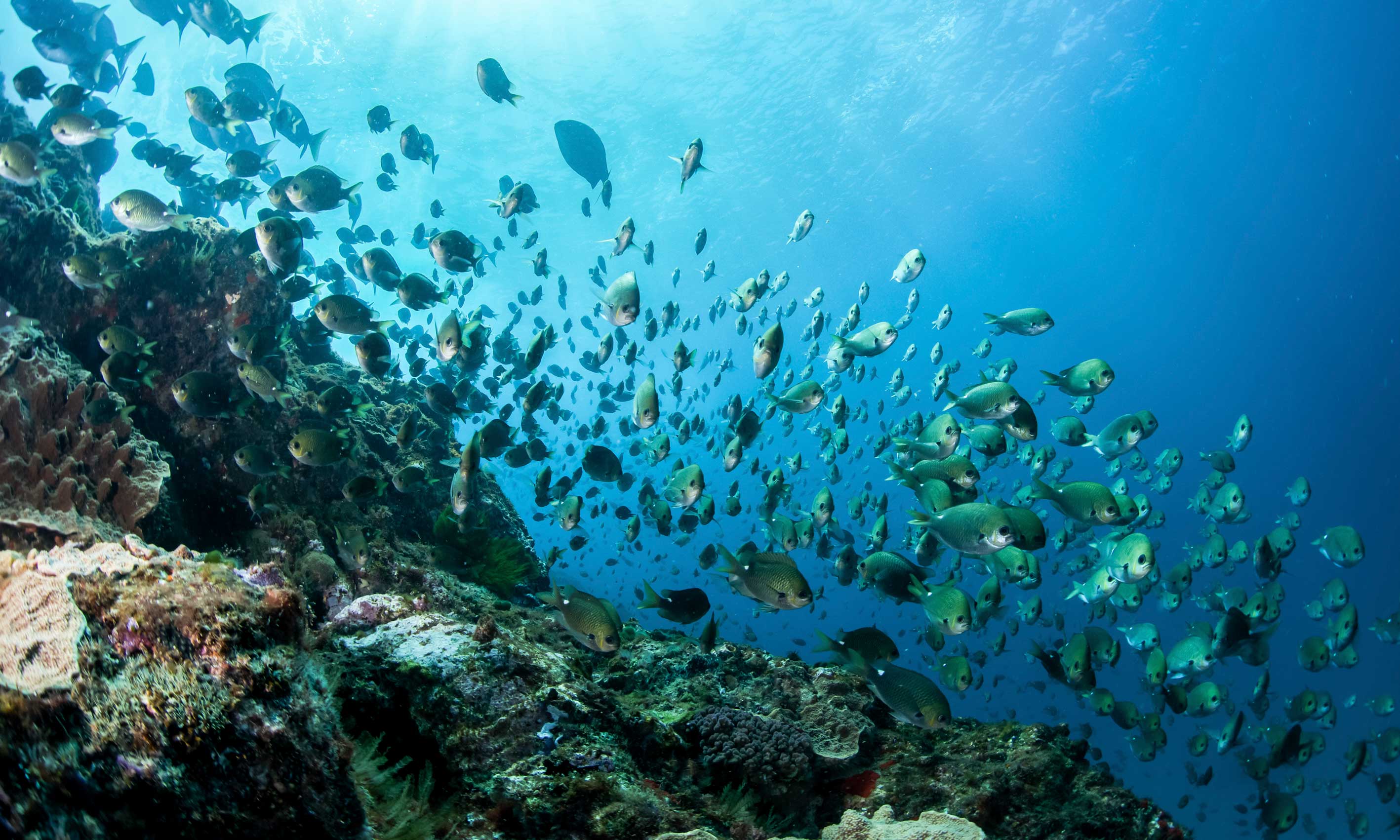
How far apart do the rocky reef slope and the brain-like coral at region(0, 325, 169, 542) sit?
21mm

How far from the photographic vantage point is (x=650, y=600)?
16.9ft

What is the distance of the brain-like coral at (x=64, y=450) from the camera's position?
4.13 m

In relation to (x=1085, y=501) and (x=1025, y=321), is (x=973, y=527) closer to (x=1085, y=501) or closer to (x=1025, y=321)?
(x=1085, y=501)

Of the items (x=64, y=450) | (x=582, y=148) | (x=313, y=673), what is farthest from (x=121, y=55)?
(x=313, y=673)

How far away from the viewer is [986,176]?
158 ft

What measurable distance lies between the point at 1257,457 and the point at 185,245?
110 meters

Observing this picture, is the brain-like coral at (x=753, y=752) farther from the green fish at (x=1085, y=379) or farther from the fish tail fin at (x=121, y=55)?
the fish tail fin at (x=121, y=55)

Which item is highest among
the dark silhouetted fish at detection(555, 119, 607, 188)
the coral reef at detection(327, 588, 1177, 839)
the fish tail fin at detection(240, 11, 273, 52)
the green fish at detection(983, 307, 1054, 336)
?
the dark silhouetted fish at detection(555, 119, 607, 188)

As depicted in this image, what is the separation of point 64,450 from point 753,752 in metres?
5.49

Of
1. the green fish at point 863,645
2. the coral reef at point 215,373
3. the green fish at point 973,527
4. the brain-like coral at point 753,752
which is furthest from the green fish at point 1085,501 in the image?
the coral reef at point 215,373

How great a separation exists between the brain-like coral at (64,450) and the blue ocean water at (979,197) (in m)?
5.26

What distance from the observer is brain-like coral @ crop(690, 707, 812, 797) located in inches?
137

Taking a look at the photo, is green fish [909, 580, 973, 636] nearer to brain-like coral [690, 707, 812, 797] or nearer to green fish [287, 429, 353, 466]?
brain-like coral [690, 707, 812, 797]

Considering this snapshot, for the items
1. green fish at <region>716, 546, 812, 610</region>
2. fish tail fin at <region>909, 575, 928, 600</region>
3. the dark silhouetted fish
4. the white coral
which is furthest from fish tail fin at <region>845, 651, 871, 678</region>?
the dark silhouetted fish
